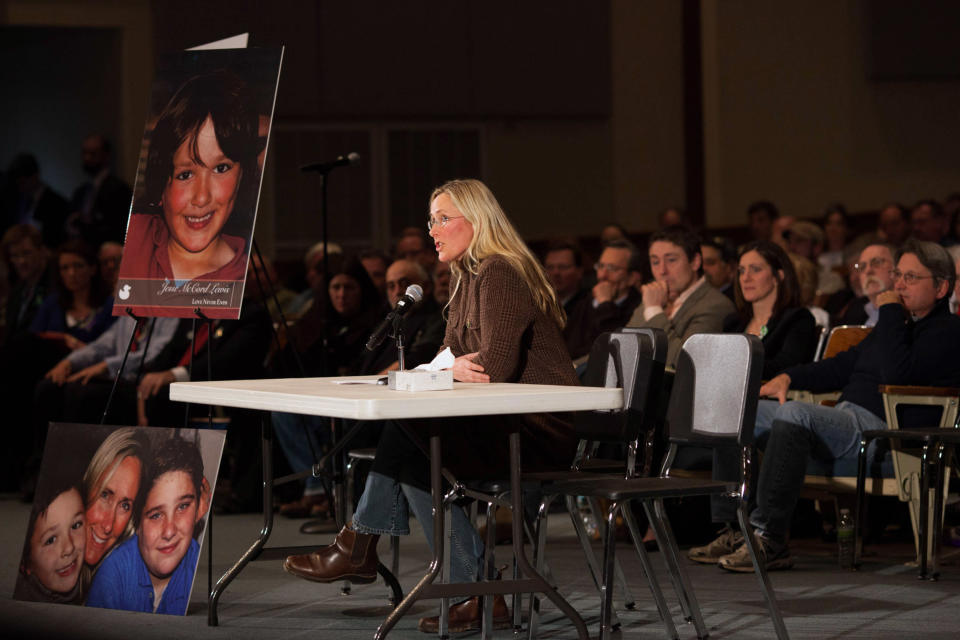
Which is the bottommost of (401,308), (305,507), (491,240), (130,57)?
(305,507)

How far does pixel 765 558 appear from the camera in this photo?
4281 millimetres

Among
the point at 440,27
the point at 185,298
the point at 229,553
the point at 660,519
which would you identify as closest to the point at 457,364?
the point at 660,519

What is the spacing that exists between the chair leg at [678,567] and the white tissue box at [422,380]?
63 cm

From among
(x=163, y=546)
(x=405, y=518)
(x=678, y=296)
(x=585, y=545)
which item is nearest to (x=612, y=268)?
(x=678, y=296)

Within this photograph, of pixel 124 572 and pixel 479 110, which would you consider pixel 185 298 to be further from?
pixel 479 110

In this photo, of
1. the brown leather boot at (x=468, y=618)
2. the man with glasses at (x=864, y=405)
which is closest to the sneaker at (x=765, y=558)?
the man with glasses at (x=864, y=405)

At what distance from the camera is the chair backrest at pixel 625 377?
11.7ft

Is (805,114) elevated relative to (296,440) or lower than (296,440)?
elevated

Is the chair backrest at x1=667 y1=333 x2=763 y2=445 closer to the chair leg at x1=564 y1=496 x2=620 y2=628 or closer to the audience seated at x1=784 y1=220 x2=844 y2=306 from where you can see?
the chair leg at x1=564 y1=496 x2=620 y2=628

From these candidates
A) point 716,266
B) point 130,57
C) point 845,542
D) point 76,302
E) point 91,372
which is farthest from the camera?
point 130,57

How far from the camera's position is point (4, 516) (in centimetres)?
582

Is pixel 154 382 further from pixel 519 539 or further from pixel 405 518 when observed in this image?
pixel 519 539

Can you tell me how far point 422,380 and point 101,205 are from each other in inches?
236

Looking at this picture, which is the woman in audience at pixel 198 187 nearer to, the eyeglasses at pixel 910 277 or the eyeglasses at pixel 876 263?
the eyeglasses at pixel 910 277
